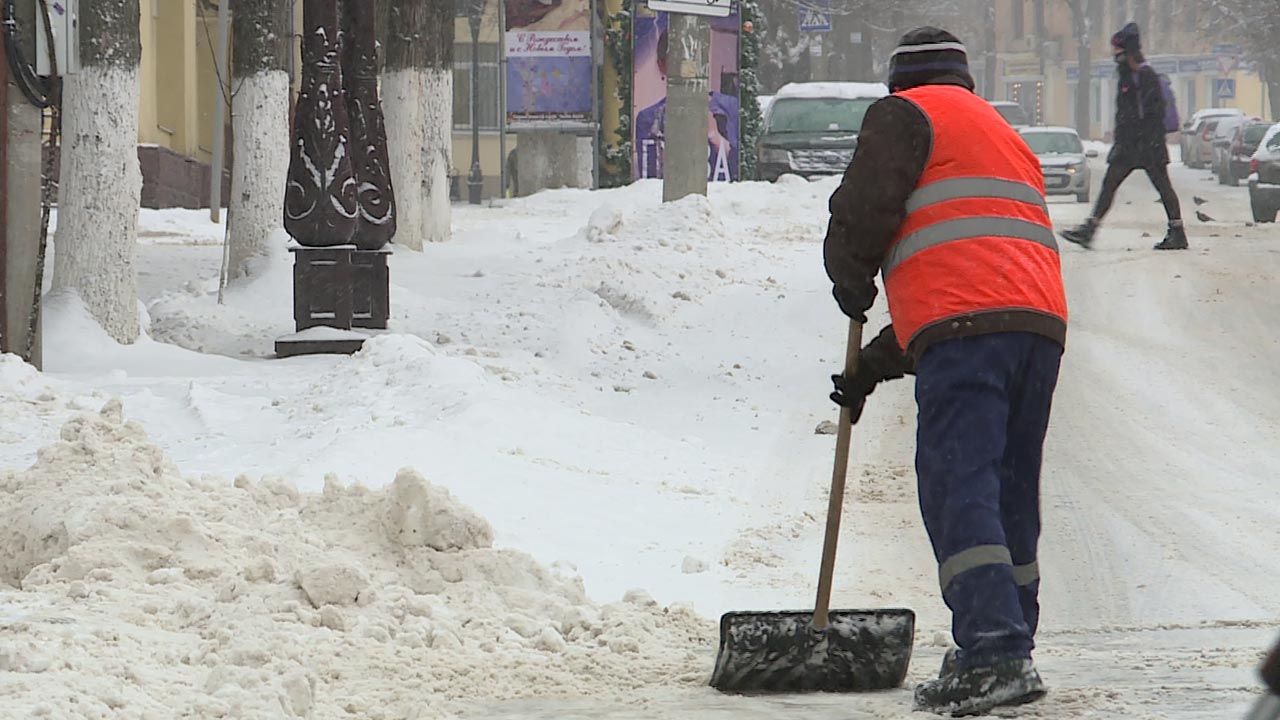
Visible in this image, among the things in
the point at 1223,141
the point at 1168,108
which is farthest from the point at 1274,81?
the point at 1168,108

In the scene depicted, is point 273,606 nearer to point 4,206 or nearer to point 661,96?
point 4,206

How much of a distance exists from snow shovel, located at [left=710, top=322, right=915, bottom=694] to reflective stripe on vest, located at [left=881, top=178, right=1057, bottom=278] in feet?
1.29

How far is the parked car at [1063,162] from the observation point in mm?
33375

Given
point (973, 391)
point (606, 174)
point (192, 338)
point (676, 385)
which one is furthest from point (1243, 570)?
point (606, 174)

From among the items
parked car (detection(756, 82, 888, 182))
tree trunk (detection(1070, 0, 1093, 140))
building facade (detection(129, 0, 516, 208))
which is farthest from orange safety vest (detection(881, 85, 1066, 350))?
tree trunk (detection(1070, 0, 1093, 140))

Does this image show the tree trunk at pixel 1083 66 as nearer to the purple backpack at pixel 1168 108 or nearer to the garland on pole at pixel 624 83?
Answer: the garland on pole at pixel 624 83

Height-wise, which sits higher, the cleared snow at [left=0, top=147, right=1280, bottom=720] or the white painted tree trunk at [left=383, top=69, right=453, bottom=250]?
the white painted tree trunk at [left=383, top=69, right=453, bottom=250]

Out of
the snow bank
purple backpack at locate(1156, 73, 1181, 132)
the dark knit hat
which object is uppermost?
the snow bank

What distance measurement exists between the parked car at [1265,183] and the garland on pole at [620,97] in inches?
416

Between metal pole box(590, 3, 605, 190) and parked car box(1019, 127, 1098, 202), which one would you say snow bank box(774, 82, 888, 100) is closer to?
metal pole box(590, 3, 605, 190)

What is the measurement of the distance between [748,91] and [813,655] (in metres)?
29.1

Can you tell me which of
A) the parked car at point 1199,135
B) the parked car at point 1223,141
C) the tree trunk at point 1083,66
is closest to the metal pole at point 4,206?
the parked car at point 1223,141

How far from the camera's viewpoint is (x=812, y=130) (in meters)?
30.0

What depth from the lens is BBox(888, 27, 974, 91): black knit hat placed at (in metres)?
4.93
